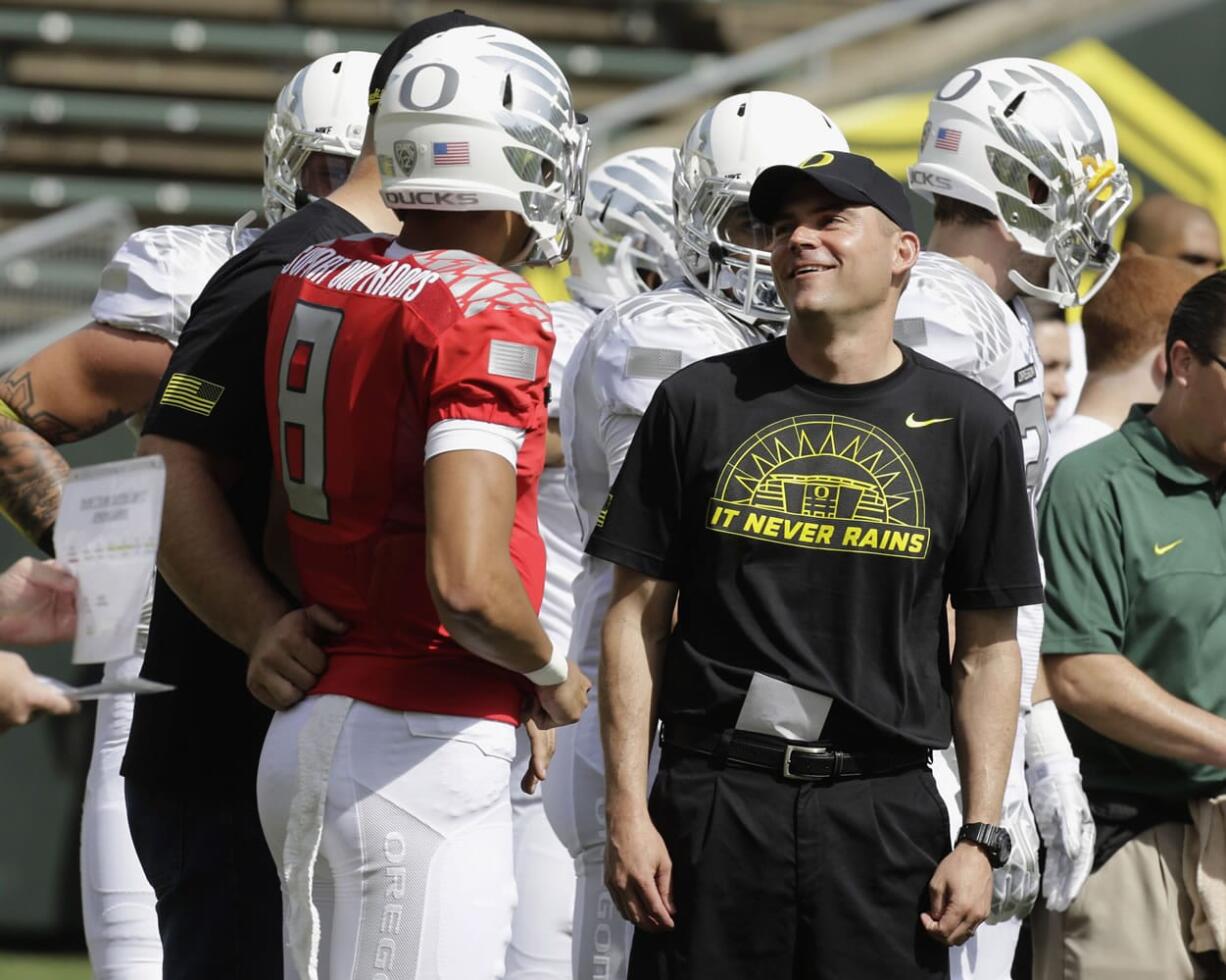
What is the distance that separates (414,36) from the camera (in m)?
3.19

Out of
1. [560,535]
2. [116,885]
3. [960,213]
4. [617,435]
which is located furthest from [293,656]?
[960,213]

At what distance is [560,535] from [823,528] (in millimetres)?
1700

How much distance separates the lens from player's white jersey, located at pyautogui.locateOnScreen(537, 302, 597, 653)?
458 centimetres

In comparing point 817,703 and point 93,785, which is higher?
point 817,703

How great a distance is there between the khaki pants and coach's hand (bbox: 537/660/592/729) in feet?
5.31

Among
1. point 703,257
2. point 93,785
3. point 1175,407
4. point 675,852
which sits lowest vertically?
point 93,785

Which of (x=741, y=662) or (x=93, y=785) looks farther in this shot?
(x=93, y=785)

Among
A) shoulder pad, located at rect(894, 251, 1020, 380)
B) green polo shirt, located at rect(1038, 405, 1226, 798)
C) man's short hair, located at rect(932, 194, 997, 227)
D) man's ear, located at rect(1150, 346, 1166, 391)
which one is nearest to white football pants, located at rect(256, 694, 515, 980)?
shoulder pad, located at rect(894, 251, 1020, 380)

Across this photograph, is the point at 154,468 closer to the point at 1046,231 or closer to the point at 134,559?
the point at 134,559

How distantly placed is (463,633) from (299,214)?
0.96m

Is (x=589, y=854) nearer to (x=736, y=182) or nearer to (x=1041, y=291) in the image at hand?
(x=736, y=182)

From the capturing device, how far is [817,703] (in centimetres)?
301

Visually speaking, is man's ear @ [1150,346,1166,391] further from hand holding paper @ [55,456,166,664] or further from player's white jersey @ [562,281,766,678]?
hand holding paper @ [55,456,166,664]

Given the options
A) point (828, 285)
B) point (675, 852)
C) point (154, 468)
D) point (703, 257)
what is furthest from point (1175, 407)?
point (154, 468)
